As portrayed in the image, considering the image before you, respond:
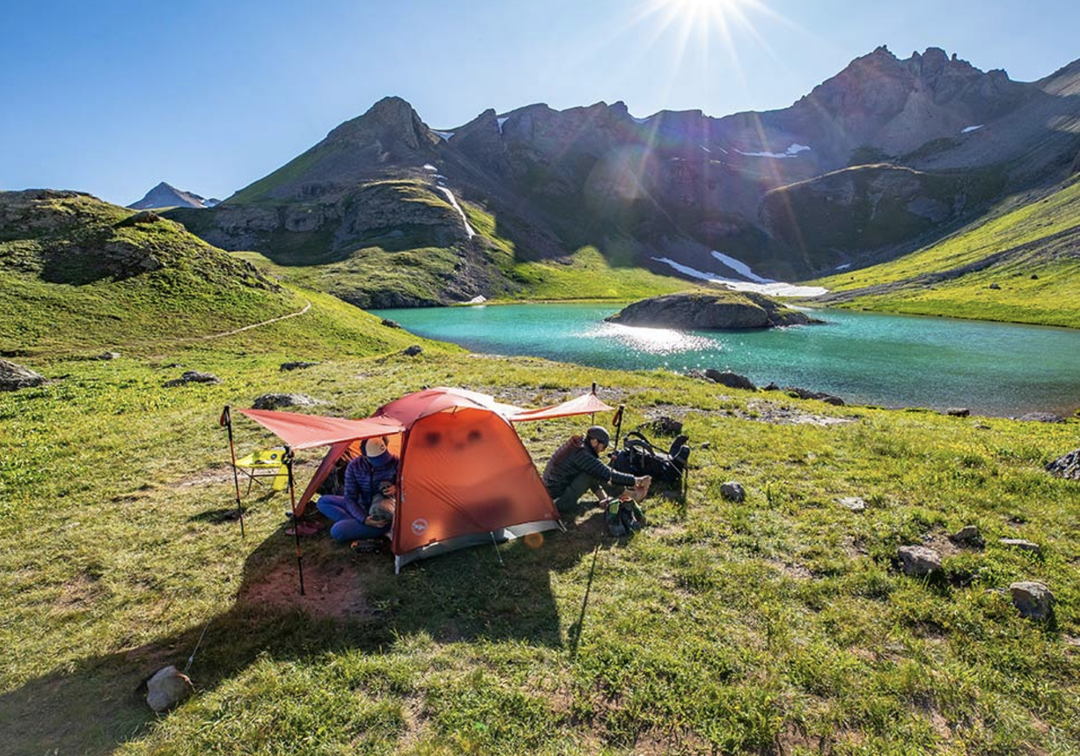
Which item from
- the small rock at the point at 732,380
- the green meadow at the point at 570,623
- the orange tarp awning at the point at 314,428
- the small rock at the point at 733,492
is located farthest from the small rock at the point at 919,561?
the small rock at the point at 732,380

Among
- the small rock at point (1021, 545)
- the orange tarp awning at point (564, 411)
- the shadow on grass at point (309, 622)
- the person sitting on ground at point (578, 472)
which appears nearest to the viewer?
the shadow on grass at point (309, 622)

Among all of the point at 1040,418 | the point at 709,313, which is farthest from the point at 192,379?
the point at 709,313

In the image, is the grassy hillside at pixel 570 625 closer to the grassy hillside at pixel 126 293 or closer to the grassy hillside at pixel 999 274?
the grassy hillside at pixel 126 293

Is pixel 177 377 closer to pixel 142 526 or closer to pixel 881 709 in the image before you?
pixel 142 526

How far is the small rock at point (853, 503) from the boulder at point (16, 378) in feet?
122

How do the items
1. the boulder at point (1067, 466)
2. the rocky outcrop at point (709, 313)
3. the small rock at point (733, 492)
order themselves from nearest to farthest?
the small rock at point (733, 492) < the boulder at point (1067, 466) < the rocky outcrop at point (709, 313)

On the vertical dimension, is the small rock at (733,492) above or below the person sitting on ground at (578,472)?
below

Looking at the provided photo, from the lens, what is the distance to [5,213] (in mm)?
53125

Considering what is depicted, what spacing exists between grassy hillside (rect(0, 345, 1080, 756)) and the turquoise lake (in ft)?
98.1

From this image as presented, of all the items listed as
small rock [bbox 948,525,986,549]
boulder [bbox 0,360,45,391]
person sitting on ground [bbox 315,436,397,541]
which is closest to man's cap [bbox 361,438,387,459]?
person sitting on ground [bbox 315,436,397,541]

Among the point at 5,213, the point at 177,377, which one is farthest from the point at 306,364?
the point at 5,213

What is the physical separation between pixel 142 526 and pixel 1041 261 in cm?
16452

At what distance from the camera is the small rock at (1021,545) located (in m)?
9.91

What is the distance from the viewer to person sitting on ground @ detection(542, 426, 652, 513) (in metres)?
12.0
